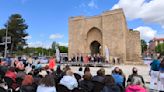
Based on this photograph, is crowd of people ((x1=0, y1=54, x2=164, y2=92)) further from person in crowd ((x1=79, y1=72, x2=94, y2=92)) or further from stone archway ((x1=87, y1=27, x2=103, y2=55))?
stone archway ((x1=87, y1=27, x2=103, y2=55))

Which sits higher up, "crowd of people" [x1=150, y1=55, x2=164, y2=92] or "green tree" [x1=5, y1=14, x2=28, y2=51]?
"green tree" [x1=5, y1=14, x2=28, y2=51]

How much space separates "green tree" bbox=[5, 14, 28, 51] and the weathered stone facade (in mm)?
28134

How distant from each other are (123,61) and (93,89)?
32.9 meters

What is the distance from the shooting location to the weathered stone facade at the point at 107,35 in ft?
133

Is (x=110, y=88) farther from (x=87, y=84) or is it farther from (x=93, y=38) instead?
(x=93, y=38)

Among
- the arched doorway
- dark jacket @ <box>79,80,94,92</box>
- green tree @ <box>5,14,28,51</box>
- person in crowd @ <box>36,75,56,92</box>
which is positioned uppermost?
green tree @ <box>5,14,28,51</box>

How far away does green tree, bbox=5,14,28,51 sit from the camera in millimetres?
69250

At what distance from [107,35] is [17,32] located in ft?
115

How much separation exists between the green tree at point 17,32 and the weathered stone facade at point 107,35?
92.3 feet

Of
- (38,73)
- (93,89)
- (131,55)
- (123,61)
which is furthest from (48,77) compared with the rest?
(131,55)

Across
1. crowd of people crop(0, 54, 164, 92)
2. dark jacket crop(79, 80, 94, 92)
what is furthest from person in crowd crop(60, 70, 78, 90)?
dark jacket crop(79, 80, 94, 92)

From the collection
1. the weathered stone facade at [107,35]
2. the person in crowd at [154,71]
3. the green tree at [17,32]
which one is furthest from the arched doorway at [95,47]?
the person in crowd at [154,71]

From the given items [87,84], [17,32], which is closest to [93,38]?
[17,32]

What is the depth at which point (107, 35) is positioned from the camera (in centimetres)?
4212
